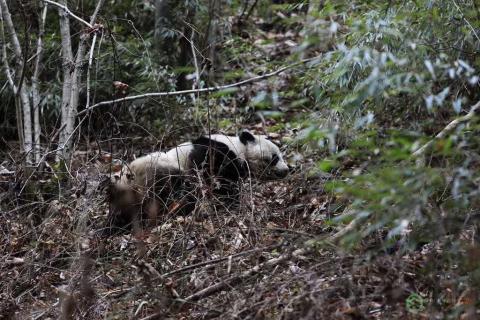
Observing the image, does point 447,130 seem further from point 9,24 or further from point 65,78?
point 9,24

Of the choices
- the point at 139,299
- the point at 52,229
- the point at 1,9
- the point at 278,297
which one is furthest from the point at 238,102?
the point at 278,297

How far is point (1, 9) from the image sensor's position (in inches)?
250

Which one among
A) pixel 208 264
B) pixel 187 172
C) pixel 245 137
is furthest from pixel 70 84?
pixel 208 264

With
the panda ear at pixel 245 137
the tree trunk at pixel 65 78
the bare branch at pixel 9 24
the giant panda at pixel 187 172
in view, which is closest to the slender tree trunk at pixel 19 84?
the bare branch at pixel 9 24

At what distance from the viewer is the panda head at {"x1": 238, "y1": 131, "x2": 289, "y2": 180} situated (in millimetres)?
6297

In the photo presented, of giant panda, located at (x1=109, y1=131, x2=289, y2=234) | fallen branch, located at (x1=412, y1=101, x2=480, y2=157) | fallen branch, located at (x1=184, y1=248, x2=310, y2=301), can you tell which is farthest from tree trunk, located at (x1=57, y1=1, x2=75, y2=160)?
fallen branch, located at (x1=412, y1=101, x2=480, y2=157)

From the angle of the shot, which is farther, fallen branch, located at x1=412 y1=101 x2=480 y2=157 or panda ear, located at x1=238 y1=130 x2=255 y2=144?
panda ear, located at x1=238 y1=130 x2=255 y2=144

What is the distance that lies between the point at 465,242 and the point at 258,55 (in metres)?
6.99

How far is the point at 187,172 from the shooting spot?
18.1 ft

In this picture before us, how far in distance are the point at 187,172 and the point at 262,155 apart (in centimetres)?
112

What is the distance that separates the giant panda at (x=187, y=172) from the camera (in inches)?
203

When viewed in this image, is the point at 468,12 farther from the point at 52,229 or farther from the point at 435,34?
the point at 52,229

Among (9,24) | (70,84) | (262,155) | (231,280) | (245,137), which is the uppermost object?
(9,24)

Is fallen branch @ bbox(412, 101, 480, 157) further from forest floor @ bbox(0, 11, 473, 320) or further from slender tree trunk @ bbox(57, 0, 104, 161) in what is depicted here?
slender tree trunk @ bbox(57, 0, 104, 161)
